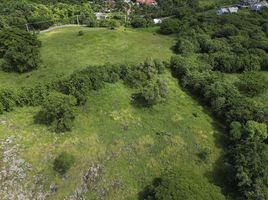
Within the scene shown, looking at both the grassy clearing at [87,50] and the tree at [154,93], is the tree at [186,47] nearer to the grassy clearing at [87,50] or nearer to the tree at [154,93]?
the grassy clearing at [87,50]

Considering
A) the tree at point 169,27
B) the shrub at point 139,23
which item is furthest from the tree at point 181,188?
the shrub at point 139,23

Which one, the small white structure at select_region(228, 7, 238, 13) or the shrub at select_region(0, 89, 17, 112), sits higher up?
the small white structure at select_region(228, 7, 238, 13)

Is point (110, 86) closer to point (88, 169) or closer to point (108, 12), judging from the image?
point (88, 169)

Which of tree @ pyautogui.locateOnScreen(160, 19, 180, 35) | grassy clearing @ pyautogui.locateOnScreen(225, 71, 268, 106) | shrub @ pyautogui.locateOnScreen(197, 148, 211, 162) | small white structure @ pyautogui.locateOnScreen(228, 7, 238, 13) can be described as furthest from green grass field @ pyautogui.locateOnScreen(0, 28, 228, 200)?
small white structure @ pyautogui.locateOnScreen(228, 7, 238, 13)

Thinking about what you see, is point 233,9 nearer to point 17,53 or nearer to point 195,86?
point 195,86

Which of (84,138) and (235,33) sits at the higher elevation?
(235,33)

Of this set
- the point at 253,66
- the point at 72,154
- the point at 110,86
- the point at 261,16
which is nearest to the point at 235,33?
the point at 253,66

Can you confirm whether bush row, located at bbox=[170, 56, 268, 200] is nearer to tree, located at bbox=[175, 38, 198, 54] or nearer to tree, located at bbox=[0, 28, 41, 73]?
tree, located at bbox=[175, 38, 198, 54]
